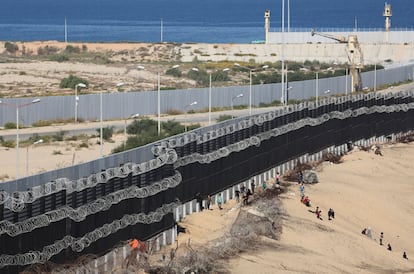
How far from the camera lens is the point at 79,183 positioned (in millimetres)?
25609

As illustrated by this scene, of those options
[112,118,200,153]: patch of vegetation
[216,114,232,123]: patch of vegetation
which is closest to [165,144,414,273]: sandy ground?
[112,118,200,153]: patch of vegetation

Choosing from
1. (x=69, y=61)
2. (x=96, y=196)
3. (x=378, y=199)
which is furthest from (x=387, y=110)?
(x=69, y=61)

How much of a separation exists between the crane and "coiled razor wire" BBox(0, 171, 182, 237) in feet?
140

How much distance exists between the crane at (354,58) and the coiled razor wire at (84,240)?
143 feet

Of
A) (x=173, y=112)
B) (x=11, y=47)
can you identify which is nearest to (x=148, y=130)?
(x=173, y=112)

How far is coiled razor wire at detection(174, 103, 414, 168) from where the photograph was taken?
33.0 m

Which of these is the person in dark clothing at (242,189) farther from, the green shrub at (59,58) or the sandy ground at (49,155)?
the green shrub at (59,58)

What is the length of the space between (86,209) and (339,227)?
10.1 meters

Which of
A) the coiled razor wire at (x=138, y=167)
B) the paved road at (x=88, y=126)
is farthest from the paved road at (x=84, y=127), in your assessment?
the coiled razor wire at (x=138, y=167)

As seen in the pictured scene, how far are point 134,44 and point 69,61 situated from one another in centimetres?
1578

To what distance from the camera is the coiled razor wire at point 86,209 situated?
75.7ft

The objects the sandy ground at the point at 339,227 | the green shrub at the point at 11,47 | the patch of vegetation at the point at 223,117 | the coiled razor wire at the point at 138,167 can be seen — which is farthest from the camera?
the green shrub at the point at 11,47

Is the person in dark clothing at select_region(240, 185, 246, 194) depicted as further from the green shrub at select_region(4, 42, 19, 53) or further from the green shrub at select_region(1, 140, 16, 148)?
the green shrub at select_region(4, 42, 19, 53)

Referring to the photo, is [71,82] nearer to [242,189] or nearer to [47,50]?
[242,189]
